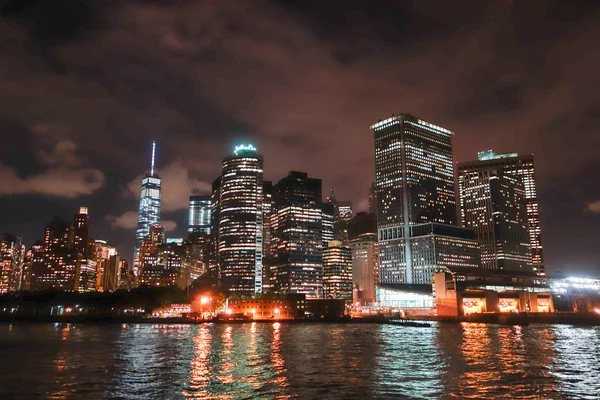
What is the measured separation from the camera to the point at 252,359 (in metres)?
73.3

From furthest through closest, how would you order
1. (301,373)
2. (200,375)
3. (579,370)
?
1. (579,370)
2. (301,373)
3. (200,375)

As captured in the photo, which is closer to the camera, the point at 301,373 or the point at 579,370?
the point at 301,373

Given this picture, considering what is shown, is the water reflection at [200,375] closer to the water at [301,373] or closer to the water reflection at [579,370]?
the water at [301,373]

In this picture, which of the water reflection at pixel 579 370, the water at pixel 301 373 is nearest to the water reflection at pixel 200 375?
the water at pixel 301 373

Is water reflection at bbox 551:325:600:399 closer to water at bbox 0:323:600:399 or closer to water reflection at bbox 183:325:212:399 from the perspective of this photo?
water at bbox 0:323:600:399

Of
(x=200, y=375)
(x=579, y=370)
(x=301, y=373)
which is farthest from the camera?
(x=579, y=370)

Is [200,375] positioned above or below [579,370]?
above

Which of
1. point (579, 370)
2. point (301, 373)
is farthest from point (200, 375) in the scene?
point (579, 370)

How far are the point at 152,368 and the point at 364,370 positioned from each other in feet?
86.9

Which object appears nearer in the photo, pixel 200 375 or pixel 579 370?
pixel 200 375

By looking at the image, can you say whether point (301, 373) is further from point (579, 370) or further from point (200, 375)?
point (579, 370)

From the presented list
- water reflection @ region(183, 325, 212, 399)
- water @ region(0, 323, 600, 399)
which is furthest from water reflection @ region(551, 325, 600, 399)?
water reflection @ region(183, 325, 212, 399)

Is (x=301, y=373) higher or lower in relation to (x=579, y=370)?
higher

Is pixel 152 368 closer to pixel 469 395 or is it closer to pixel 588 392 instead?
pixel 469 395
